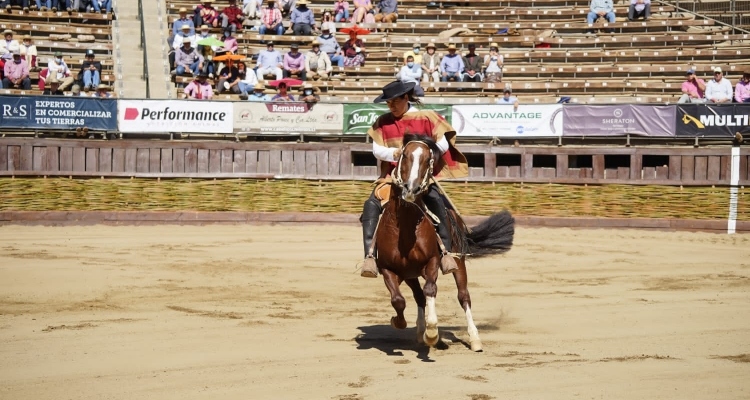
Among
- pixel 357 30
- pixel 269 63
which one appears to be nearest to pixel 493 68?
pixel 357 30

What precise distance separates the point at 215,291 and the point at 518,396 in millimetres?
6242

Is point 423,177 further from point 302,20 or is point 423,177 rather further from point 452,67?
point 302,20

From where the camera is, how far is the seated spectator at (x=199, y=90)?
23.1 meters

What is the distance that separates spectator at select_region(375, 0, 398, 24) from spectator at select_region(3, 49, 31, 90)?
991 centimetres

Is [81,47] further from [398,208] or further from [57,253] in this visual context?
[398,208]

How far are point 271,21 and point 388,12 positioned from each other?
11.6 feet

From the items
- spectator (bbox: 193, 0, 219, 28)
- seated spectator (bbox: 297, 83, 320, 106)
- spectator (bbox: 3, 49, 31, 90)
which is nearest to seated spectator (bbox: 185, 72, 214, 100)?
seated spectator (bbox: 297, 83, 320, 106)

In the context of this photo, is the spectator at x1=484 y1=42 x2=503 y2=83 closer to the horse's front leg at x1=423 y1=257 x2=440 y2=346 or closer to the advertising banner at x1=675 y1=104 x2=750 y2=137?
the advertising banner at x1=675 y1=104 x2=750 y2=137

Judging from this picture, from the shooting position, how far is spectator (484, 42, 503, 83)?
25.0 metres

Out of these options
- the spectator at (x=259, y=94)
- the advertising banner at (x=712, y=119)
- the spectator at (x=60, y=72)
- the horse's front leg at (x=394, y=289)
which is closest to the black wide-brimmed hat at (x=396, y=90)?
the horse's front leg at (x=394, y=289)

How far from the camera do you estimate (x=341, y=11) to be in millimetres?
28016

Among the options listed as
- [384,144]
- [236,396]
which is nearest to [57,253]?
[384,144]

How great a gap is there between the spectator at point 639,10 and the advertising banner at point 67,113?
14.9 metres

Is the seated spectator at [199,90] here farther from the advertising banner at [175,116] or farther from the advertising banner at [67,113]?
the advertising banner at [67,113]
